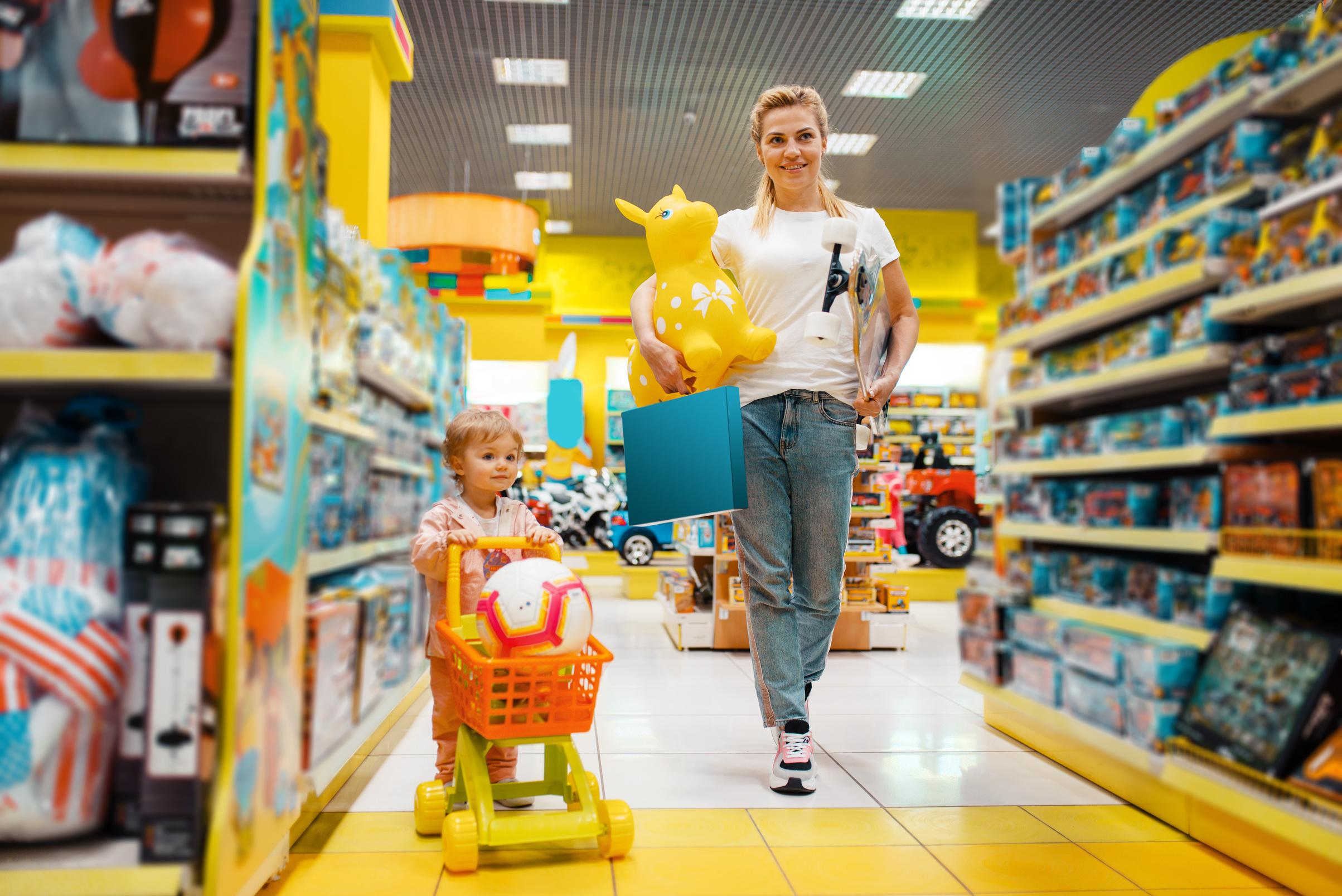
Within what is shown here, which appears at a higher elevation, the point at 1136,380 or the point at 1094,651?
the point at 1136,380

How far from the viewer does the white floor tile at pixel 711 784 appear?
203 centimetres

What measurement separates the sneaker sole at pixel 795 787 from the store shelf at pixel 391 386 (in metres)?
1.22

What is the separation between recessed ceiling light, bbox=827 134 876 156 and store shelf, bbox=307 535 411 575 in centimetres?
692

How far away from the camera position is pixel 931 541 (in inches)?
263

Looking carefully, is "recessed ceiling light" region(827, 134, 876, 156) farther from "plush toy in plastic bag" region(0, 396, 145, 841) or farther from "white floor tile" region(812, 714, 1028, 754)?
"plush toy in plastic bag" region(0, 396, 145, 841)

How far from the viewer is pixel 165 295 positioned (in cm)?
101

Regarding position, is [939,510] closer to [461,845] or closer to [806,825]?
→ [806,825]

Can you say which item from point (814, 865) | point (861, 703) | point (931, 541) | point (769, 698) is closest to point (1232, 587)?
point (814, 865)

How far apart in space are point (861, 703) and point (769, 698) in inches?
42.9

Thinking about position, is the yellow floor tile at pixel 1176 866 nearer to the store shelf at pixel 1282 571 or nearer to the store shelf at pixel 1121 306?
the store shelf at pixel 1282 571

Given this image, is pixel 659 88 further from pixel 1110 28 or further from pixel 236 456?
pixel 236 456

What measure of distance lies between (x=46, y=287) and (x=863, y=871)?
1581 millimetres

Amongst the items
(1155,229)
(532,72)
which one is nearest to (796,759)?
(1155,229)

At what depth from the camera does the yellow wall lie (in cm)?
255
